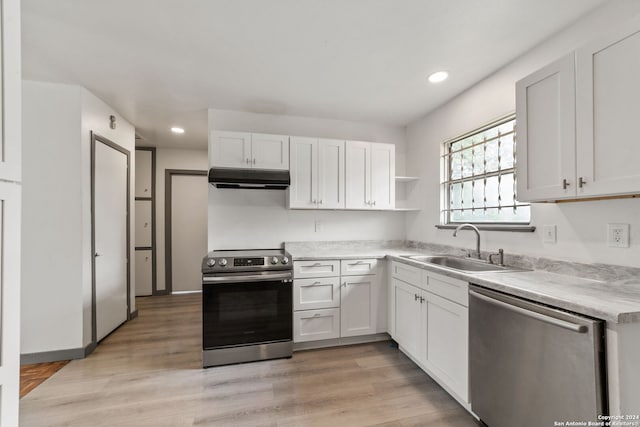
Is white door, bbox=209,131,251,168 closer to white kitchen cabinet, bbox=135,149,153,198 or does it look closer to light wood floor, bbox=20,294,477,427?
light wood floor, bbox=20,294,477,427

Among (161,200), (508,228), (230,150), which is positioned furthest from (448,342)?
(161,200)

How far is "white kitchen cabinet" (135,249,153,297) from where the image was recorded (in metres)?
4.30

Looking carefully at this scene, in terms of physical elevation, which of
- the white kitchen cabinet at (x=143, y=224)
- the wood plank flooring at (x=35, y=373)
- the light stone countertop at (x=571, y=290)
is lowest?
the wood plank flooring at (x=35, y=373)

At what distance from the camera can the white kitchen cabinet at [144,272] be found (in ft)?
14.1

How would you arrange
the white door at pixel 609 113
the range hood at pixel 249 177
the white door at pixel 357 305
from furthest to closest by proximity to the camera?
the white door at pixel 357 305 → the range hood at pixel 249 177 → the white door at pixel 609 113

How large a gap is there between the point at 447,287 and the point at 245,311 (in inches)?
65.7

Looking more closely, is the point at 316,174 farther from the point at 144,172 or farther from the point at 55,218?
the point at 144,172

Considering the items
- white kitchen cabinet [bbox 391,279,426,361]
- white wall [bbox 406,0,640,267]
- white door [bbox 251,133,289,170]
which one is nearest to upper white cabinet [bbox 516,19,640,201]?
white wall [bbox 406,0,640,267]

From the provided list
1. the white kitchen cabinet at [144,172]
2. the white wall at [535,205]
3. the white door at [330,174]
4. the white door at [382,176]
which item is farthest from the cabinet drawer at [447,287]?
the white kitchen cabinet at [144,172]

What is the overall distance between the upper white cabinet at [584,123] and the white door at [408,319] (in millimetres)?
1165

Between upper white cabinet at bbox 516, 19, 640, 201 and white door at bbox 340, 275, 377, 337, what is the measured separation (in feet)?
5.15

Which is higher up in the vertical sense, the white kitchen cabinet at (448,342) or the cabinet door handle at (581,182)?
the cabinet door handle at (581,182)

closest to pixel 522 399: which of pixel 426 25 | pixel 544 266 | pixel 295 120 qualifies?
pixel 544 266

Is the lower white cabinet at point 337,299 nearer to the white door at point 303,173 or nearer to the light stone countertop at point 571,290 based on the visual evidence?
the white door at point 303,173
